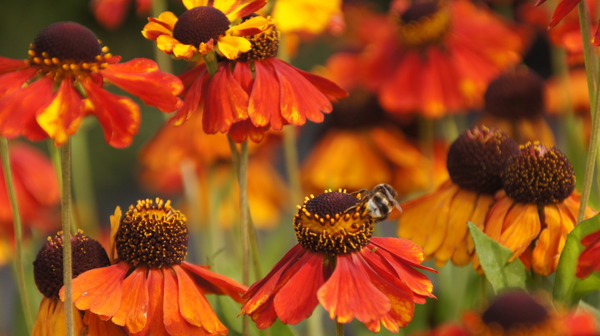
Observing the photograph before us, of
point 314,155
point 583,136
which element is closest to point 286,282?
point 583,136

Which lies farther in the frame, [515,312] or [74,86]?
[74,86]

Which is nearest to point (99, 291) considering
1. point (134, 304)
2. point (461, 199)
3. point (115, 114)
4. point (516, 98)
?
point (134, 304)

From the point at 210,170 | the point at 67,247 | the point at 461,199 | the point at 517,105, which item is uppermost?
the point at 67,247

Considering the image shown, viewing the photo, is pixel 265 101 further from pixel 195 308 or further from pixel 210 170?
pixel 210 170

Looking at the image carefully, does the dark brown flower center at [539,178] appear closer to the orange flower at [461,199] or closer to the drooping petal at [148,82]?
the orange flower at [461,199]

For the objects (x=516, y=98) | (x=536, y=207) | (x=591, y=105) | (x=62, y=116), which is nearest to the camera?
(x=62, y=116)

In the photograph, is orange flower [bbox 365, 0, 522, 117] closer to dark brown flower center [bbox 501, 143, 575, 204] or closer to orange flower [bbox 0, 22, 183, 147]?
dark brown flower center [bbox 501, 143, 575, 204]

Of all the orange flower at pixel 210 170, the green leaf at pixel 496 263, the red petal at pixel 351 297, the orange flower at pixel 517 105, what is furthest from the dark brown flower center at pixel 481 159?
the orange flower at pixel 517 105
